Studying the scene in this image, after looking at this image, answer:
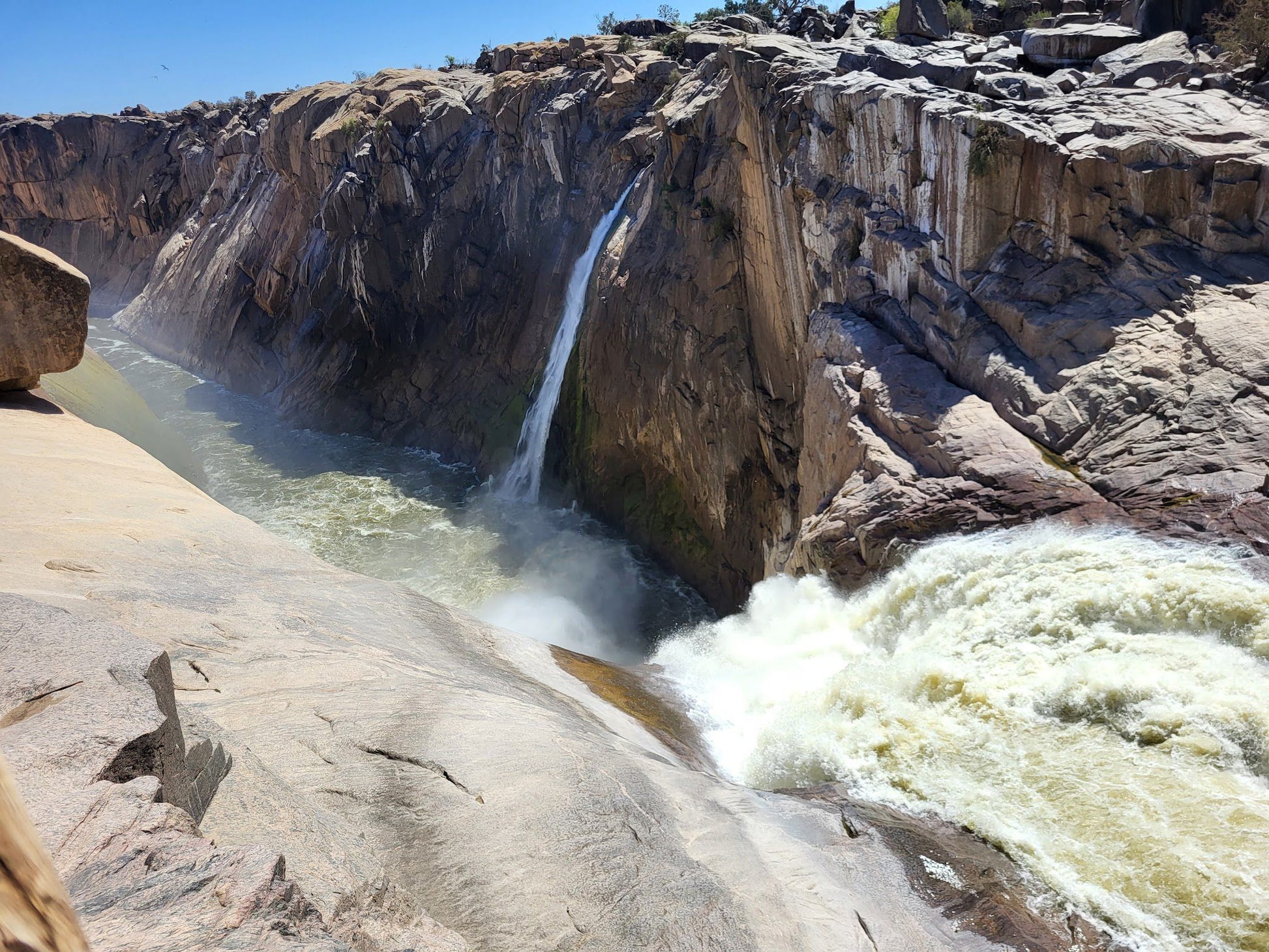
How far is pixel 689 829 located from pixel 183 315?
38.2m

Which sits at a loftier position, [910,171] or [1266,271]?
[910,171]

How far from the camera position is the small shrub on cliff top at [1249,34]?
1102 cm

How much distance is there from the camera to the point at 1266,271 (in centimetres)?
902

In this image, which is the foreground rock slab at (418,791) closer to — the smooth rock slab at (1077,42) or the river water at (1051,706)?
the river water at (1051,706)

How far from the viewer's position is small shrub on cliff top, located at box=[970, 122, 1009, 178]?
1086 cm

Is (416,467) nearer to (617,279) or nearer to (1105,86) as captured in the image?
(617,279)

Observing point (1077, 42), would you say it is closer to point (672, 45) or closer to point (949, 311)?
point (949, 311)

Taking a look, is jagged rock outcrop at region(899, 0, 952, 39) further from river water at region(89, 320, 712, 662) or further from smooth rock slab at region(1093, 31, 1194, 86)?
river water at region(89, 320, 712, 662)

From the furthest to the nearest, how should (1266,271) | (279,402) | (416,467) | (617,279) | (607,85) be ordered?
1. (279,402)
2. (416,467)
3. (607,85)
4. (617,279)
5. (1266,271)

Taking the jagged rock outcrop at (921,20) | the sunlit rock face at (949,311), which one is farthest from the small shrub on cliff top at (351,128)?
the jagged rock outcrop at (921,20)

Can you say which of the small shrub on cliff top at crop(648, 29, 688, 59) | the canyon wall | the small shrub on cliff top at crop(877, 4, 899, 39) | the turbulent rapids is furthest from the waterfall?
the turbulent rapids

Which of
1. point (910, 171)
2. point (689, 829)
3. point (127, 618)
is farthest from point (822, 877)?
point (910, 171)

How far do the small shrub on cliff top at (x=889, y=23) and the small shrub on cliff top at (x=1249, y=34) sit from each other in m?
6.26

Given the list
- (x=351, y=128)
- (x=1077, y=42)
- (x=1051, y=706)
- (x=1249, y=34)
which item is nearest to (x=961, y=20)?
(x=1077, y=42)
